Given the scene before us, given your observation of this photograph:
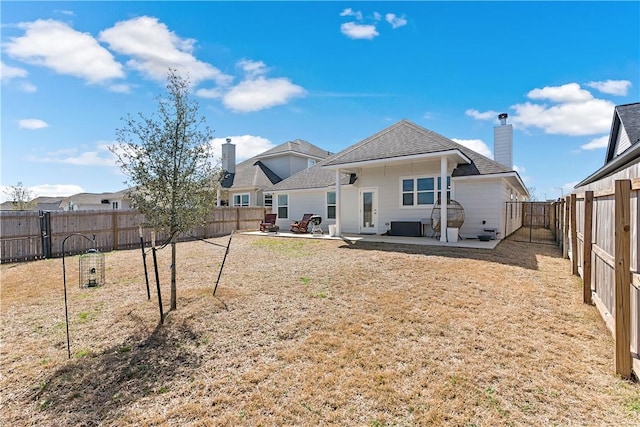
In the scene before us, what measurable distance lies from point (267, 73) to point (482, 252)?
1160cm

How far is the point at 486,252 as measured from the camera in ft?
30.4

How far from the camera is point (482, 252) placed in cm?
929

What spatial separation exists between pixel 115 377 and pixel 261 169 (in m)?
22.3

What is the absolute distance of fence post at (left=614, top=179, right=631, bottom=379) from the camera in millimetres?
2807

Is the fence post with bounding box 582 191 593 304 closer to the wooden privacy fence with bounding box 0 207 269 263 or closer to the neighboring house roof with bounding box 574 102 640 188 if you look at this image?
the neighboring house roof with bounding box 574 102 640 188

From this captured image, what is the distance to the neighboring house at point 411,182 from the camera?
11.9 metres

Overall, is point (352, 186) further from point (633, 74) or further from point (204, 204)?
point (633, 74)

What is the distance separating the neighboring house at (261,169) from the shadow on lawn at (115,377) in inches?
742

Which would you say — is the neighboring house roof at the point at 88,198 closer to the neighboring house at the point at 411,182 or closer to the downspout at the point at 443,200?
the neighboring house at the point at 411,182

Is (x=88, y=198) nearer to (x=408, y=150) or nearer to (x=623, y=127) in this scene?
(x=408, y=150)

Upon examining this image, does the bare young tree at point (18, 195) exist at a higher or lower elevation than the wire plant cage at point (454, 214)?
higher

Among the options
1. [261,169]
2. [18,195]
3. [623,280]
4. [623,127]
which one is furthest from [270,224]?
[18,195]

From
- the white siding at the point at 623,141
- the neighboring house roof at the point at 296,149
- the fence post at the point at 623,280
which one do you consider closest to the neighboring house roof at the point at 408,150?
the white siding at the point at 623,141

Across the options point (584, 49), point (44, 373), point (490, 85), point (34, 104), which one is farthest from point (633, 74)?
point (34, 104)
